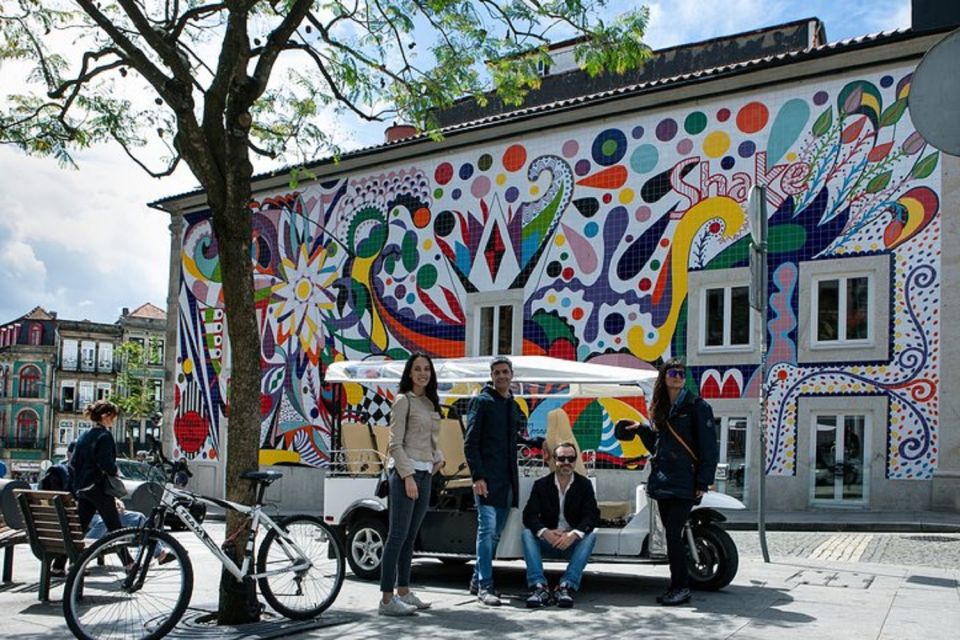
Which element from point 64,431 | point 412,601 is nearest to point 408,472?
point 412,601

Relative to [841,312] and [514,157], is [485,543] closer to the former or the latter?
[841,312]

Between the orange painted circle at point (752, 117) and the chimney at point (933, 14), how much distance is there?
17712 mm

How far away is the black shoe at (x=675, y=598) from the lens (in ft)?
28.9

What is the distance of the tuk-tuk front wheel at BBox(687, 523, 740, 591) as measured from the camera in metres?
9.56

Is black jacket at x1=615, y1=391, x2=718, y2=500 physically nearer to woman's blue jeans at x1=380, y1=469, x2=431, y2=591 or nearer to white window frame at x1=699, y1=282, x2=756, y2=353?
woman's blue jeans at x1=380, y1=469, x2=431, y2=591

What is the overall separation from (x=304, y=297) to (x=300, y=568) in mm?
20377

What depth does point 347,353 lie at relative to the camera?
2684 centimetres

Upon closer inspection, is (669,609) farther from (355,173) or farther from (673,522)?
(355,173)

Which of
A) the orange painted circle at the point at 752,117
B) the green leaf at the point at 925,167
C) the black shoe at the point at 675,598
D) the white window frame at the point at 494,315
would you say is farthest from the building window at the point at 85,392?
the black shoe at the point at 675,598

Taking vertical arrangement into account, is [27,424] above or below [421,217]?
below

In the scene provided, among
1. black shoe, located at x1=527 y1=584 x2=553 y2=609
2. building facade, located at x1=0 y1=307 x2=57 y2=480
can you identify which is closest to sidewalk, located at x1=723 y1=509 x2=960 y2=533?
black shoe, located at x1=527 y1=584 x2=553 y2=609

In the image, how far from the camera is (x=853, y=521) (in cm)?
1758

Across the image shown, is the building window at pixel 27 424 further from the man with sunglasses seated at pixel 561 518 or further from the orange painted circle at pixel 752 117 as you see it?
the man with sunglasses seated at pixel 561 518

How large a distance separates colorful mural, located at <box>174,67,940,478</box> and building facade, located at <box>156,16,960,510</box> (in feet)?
0.13
